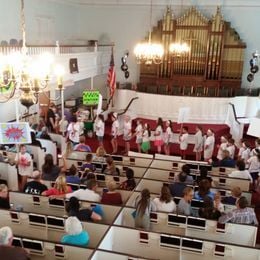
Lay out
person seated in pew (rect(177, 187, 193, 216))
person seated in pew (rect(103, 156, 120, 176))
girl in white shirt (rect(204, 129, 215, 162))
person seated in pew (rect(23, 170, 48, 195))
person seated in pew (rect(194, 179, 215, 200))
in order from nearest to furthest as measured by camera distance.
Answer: person seated in pew (rect(177, 187, 193, 216)) → person seated in pew (rect(194, 179, 215, 200)) → person seated in pew (rect(23, 170, 48, 195)) → person seated in pew (rect(103, 156, 120, 176)) → girl in white shirt (rect(204, 129, 215, 162))

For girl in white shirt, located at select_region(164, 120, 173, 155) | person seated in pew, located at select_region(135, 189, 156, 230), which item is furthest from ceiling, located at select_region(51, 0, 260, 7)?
person seated in pew, located at select_region(135, 189, 156, 230)

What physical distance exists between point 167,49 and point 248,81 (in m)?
4.28

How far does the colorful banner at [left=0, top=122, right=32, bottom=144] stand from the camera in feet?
28.9

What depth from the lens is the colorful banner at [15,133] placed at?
8820mm

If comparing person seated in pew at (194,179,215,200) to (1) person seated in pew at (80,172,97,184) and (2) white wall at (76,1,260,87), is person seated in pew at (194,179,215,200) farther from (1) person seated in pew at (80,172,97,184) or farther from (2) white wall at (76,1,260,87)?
(2) white wall at (76,1,260,87)

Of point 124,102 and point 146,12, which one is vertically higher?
point 146,12

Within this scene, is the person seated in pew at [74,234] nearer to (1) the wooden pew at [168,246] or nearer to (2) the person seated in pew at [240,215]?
(1) the wooden pew at [168,246]

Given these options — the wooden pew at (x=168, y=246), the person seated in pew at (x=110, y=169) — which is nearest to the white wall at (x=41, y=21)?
the person seated in pew at (x=110, y=169)

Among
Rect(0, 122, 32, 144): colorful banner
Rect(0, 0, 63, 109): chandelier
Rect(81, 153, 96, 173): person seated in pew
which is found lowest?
Rect(81, 153, 96, 173): person seated in pew

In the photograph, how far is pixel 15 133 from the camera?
8875mm

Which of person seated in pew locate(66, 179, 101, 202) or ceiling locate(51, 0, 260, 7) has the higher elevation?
ceiling locate(51, 0, 260, 7)

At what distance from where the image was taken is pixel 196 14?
1658cm

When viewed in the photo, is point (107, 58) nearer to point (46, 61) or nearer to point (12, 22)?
point (12, 22)

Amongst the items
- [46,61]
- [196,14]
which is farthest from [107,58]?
[46,61]
